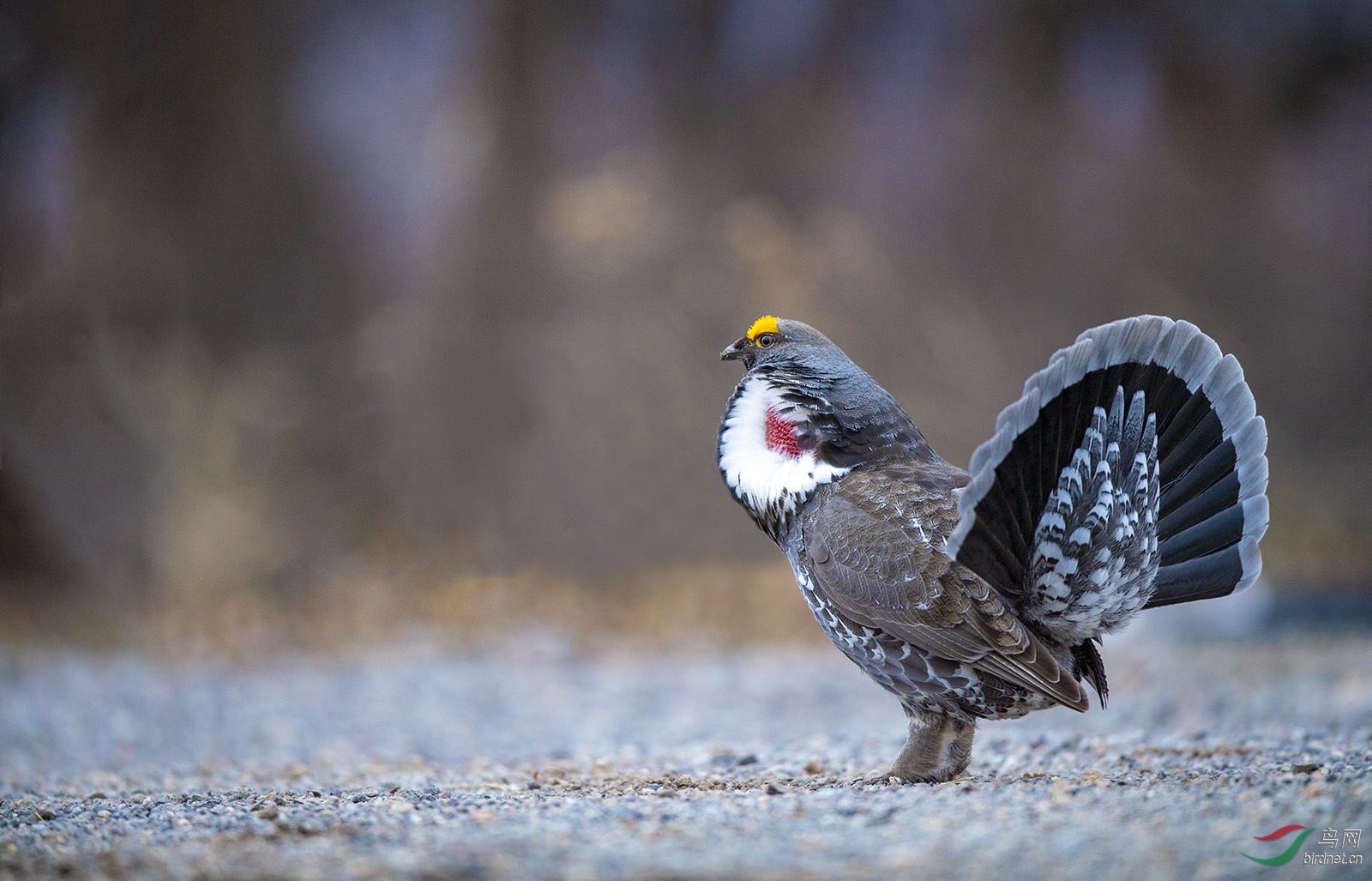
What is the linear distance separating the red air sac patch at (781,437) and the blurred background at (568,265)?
8714 millimetres

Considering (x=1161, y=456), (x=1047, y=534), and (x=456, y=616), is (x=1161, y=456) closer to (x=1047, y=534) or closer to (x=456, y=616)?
(x=1047, y=534)

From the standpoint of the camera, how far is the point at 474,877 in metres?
2.56

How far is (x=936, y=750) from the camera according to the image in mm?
4270

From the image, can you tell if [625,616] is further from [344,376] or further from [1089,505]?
[1089,505]

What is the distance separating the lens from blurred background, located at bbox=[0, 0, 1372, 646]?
42.7 ft

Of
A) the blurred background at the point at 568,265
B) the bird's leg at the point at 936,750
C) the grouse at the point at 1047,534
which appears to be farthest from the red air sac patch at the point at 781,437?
the blurred background at the point at 568,265

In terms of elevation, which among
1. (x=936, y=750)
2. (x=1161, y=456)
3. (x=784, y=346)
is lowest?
(x=936, y=750)

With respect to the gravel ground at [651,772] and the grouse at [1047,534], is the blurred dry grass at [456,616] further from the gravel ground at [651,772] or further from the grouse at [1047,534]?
the grouse at [1047,534]

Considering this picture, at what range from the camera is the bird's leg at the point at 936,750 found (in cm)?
425

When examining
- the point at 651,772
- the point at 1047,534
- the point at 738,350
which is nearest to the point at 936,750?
the point at 1047,534

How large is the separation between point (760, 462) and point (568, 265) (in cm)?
1051

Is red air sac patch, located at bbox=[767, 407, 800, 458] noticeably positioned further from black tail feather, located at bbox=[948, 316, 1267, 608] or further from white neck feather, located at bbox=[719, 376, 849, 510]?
black tail feather, located at bbox=[948, 316, 1267, 608]

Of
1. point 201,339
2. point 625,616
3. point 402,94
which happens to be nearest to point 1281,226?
point 625,616

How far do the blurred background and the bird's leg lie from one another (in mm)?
8774
